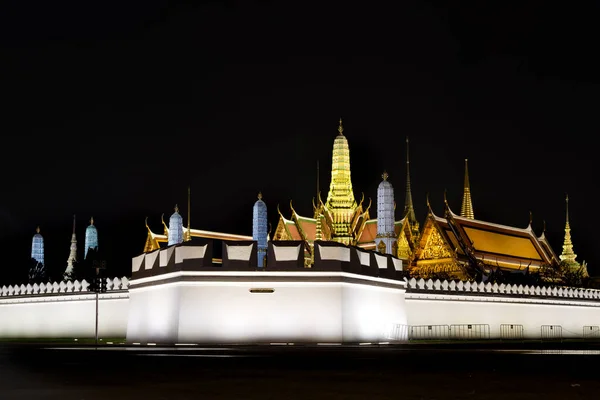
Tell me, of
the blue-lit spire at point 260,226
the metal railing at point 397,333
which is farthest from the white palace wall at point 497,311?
the blue-lit spire at point 260,226

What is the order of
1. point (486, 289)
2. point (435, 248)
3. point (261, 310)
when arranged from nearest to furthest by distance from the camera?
point (261, 310), point (486, 289), point (435, 248)

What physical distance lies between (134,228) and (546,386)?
7660cm

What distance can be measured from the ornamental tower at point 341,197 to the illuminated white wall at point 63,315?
2414 centimetres

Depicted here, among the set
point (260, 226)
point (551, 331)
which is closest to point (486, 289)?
point (551, 331)

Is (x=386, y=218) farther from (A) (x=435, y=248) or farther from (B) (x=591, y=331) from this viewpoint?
(B) (x=591, y=331)

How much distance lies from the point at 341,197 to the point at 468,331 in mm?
22719

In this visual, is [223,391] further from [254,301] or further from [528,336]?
[528,336]

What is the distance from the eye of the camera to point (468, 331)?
42.0 m

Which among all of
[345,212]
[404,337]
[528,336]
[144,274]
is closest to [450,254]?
[345,212]

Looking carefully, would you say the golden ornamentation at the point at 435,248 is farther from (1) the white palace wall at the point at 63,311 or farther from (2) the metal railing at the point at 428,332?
(1) the white palace wall at the point at 63,311

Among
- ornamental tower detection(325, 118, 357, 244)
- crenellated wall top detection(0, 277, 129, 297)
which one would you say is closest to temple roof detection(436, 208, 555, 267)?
ornamental tower detection(325, 118, 357, 244)

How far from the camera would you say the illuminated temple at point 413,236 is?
190ft

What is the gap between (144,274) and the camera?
34625 mm

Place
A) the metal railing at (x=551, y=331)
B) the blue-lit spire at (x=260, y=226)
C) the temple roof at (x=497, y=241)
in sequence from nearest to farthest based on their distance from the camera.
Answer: the metal railing at (x=551, y=331) < the temple roof at (x=497, y=241) < the blue-lit spire at (x=260, y=226)
